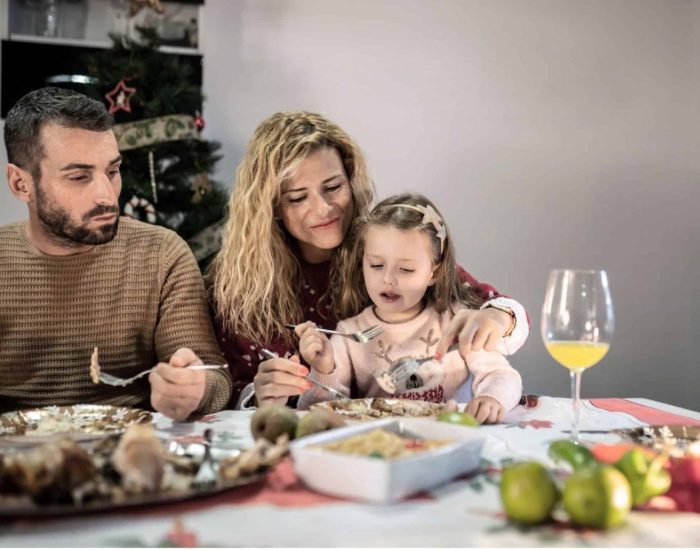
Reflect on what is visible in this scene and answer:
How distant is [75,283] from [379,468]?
4.40 ft

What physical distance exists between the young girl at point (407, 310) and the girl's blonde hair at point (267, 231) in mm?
181

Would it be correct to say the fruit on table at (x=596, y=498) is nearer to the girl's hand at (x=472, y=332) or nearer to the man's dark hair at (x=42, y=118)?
the girl's hand at (x=472, y=332)

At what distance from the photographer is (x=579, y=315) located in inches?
49.1

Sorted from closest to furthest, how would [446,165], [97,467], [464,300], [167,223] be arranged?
1. [97,467]
2. [464,300]
3. [167,223]
4. [446,165]

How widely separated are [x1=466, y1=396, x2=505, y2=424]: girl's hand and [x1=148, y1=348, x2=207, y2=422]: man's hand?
0.50 metres

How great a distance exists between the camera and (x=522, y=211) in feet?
13.0

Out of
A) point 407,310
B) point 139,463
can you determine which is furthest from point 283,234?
point 139,463

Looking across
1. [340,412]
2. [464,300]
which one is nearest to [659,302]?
[464,300]

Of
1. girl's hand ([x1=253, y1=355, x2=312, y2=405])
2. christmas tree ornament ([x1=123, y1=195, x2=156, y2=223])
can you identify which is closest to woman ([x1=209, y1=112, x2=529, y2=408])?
girl's hand ([x1=253, y1=355, x2=312, y2=405])

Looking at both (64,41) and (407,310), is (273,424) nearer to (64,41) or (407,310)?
(407,310)

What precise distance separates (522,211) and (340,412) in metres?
2.65

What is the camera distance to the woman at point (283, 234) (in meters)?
2.14

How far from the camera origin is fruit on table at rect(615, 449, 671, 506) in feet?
2.94

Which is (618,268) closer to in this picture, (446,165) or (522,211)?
(522,211)
